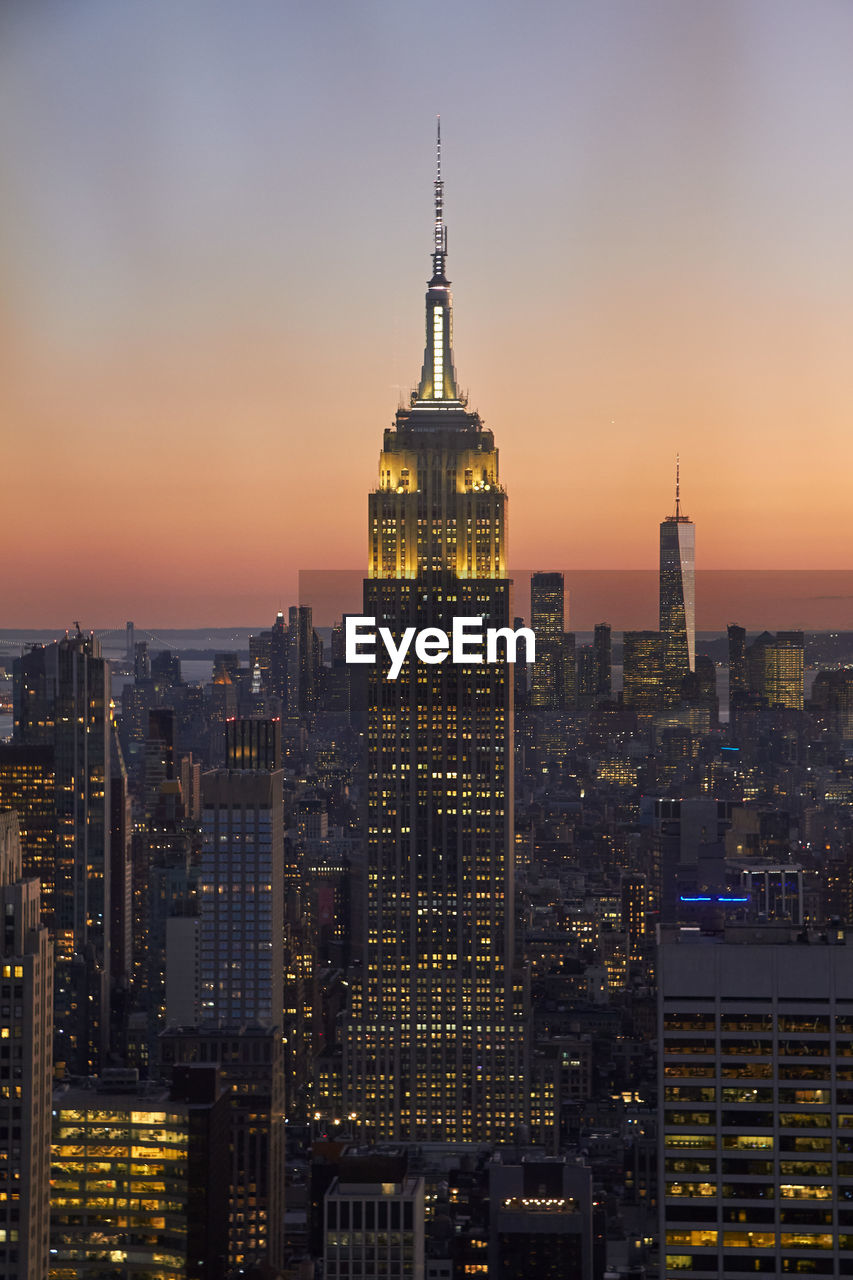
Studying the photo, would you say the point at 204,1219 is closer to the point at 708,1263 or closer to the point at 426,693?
the point at 708,1263

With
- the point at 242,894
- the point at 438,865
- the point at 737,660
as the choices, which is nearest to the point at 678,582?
the point at 737,660

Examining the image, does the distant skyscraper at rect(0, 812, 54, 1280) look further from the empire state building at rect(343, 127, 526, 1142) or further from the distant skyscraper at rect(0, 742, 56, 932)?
the distant skyscraper at rect(0, 742, 56, 932)

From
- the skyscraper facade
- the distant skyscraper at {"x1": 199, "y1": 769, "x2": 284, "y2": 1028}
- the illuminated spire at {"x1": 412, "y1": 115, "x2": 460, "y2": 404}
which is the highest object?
the illuminated spire at {"x1": 412, "y1": 115, "x2": 460, "y2": 404}

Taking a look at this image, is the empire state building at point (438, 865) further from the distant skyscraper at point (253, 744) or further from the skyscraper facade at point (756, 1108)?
the skyscraper facade at point (756, 1108)

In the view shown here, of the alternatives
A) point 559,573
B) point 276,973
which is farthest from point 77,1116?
point 276,973

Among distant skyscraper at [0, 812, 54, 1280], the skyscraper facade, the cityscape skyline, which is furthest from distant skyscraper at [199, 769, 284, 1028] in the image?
the skyscraper facade

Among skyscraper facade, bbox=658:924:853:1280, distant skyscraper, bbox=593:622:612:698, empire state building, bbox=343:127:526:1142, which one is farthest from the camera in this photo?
empire state building, bbox=343:127:526:1142

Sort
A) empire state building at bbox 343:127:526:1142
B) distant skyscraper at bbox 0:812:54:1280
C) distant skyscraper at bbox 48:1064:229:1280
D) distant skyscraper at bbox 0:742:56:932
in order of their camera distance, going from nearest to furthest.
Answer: distant skyscraper at bbox 0:812:54:1280 < distant skyscraper at bbox 48:1064:229:1280 < empire state building at bbox 343:127:526:1142 < distant skyscraper at bbox 0:742:56:932
